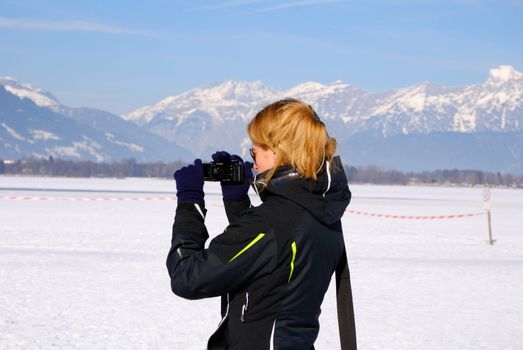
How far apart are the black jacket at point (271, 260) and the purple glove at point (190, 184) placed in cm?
4

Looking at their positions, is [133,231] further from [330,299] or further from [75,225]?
[330,299]

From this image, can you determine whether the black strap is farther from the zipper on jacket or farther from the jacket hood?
the zipper on jacket

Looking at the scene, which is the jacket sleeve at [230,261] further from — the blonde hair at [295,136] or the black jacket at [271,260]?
the blonde hair at [295,136]

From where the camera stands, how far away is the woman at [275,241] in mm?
2867

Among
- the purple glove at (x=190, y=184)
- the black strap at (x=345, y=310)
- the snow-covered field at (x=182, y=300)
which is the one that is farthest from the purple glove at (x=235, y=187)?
the snow-covered field at (x=182, y=300)

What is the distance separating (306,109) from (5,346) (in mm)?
5698

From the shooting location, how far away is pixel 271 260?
2873 millimetres

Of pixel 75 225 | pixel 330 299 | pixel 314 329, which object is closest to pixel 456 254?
pixel 330 299

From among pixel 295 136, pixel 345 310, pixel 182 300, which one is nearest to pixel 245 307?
pixel 345 310

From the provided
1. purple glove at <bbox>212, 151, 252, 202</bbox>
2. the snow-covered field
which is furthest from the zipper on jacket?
the snow-covered field

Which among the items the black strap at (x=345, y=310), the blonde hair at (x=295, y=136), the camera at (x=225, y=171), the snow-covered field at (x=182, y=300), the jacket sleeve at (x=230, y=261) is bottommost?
the snow-covered field at (x=182, y=300)

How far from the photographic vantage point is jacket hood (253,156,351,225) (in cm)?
291

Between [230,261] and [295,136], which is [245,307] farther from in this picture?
[295,136]

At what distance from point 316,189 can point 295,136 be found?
194 millimetres
